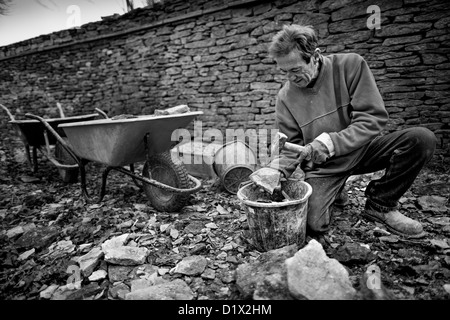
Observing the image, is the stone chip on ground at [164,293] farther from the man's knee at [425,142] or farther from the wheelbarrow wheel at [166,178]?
the man's knee at [425,142]

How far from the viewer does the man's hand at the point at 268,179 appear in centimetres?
195

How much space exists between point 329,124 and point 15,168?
564 centimetres

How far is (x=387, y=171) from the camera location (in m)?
2.15

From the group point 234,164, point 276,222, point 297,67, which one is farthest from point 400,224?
point 234,164

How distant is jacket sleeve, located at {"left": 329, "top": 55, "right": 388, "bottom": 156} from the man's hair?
435 mm

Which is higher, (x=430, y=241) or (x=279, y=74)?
(x=279, y=74)

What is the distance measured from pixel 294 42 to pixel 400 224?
1736 millimetres

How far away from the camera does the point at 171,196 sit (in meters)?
2.85

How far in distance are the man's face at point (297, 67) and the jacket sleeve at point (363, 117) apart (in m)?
0.36

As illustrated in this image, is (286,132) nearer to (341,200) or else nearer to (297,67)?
(297,67)

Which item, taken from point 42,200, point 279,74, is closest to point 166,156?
point 42,200

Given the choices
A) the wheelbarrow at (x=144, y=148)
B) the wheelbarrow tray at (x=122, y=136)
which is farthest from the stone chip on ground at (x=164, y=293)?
the wheelbarrow tray at (x=122, y=136)

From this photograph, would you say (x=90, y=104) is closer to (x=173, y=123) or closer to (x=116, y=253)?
(x=173, y=123)
